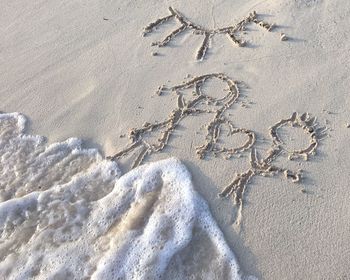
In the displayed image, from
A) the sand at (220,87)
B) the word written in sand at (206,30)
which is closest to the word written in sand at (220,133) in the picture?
the sand at (220,87)

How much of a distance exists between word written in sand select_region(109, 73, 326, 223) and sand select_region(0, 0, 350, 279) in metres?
0.04

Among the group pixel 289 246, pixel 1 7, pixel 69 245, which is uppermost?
pixel 1 7

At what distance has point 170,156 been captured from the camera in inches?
134

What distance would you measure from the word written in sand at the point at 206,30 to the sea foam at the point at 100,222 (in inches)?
46.7

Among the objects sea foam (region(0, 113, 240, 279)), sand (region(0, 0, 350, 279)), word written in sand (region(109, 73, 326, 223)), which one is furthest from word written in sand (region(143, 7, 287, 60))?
sea foam (region(0, 113, 240, 279))

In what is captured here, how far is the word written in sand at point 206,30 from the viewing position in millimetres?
4008

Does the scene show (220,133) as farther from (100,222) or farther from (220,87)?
(100,222)

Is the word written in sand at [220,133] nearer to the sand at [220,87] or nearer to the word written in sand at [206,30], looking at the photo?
the sand at [220,87]

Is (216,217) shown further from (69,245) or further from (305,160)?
(69,245)

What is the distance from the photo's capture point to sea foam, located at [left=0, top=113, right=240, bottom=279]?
2.92 m

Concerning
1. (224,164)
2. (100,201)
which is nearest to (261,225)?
(224,164)

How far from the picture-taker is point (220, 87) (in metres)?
3.73

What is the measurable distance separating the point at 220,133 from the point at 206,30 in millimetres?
1134

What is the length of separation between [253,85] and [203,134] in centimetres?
60
